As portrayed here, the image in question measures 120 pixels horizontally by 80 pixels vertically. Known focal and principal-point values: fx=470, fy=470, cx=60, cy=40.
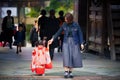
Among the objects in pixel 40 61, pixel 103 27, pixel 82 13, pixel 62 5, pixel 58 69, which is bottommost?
pixel 58 69

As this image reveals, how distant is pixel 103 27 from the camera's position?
17938 mm

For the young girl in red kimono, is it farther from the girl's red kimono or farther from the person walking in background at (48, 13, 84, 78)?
the person walking in background at (48, 13, 84, 78)

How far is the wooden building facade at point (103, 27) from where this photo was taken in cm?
1703

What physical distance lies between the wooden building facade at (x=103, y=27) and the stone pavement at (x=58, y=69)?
0.46 metres

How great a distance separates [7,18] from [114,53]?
5809 millimetres

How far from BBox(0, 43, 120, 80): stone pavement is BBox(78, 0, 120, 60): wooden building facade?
456 mm

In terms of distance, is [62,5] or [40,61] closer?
[40,61]

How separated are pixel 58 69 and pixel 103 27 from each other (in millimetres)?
4106

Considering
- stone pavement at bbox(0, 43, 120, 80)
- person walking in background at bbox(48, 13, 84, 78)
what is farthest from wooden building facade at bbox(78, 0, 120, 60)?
person walking in background at bbox(48, 13, 84, 78)

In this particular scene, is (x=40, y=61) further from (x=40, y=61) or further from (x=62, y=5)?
(x=62, y=5)

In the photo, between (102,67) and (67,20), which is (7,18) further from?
(67,20)

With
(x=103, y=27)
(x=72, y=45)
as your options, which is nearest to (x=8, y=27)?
(x=103, y=27)

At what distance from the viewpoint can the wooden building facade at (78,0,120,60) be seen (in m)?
17.0

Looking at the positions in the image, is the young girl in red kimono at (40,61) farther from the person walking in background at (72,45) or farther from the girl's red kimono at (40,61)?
the person walking in background at (72,45)
